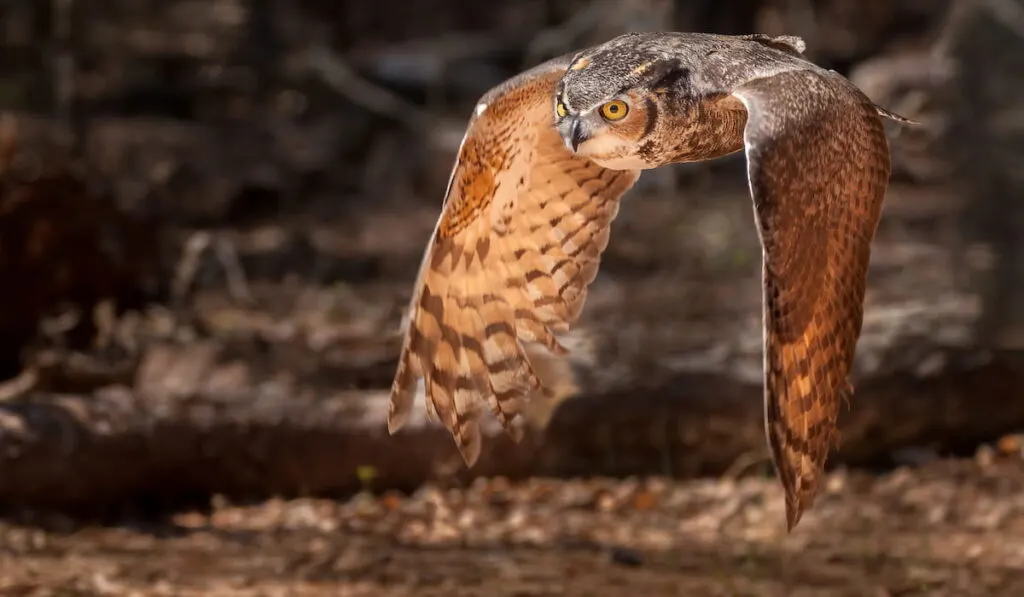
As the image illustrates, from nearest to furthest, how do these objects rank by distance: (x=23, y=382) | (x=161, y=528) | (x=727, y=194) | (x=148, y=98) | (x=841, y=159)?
(x=841, y=159), (x=161, y=528), (x=23, y=382), (x=727, y=194), (x=148, y=98)

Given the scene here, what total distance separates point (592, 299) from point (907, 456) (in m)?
3.46

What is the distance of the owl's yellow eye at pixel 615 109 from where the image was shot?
201 cm

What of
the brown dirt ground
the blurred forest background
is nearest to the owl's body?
the blurred forest background

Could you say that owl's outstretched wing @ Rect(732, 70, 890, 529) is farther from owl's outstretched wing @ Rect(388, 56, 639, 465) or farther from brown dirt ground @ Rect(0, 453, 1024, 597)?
brown dirt ground @ Rect(0, 453, 1024, 597)

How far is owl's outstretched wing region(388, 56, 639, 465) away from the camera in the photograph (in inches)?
99.1

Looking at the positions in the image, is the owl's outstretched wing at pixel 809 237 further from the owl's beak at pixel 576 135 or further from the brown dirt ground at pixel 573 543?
the brown dirt ground at pixel 573 543

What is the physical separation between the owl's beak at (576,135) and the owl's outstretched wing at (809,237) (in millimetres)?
258

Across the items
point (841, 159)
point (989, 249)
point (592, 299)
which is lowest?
point (592, 299)

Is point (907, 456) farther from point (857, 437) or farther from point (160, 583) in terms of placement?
point (160, 583)

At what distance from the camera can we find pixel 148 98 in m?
13.3

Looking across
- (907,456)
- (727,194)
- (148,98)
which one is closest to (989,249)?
(907,456)

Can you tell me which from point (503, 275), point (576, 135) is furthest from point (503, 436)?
point (576, 135)

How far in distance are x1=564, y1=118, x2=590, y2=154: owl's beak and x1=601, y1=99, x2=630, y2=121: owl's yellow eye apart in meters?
0.05

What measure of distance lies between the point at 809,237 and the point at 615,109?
0.38m
